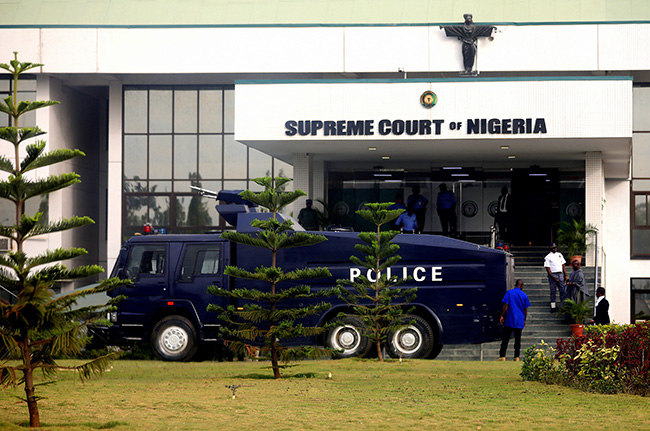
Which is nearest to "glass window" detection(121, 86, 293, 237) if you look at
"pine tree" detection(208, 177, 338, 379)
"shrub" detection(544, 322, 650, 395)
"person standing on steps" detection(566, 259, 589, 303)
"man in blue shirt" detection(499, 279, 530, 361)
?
"person standing on steps" detection(566, 259, 589, 303)

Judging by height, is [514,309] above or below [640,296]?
above

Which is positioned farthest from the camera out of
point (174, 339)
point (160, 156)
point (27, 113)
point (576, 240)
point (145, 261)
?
point (160, 156)

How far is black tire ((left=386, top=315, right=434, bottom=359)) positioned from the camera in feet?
63.9

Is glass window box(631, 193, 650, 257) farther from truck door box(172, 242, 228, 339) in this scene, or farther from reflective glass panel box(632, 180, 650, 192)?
truck door box(172, 242, 228, 339)

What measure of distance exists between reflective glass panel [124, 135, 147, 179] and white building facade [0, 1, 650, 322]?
0.07 metres

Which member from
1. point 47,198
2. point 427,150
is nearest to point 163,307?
point 427,150

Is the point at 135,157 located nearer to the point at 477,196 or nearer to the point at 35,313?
the point at 477,196

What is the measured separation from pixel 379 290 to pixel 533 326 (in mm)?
6484

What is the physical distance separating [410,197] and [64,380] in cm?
1852

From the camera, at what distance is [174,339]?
19812 mm

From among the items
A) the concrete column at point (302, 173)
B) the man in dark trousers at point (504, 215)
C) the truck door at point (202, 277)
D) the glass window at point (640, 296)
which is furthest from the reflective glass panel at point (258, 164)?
the truck door at point (202, 277)

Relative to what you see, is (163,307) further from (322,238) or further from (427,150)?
(427,150)

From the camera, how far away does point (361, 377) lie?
50.3ft

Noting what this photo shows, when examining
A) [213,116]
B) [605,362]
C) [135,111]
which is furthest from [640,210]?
[605,362]
